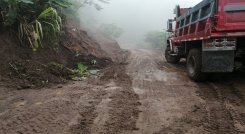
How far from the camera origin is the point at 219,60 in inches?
301

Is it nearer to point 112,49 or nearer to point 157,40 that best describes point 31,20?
point 112,49

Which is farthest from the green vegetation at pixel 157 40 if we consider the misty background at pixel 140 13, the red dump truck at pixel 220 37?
the misty background at pixel 140 13

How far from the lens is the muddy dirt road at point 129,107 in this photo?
16.6 ft

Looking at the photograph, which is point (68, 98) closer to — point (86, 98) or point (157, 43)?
point (86, 98)

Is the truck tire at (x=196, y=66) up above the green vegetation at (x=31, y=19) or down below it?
below

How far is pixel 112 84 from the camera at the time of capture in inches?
327

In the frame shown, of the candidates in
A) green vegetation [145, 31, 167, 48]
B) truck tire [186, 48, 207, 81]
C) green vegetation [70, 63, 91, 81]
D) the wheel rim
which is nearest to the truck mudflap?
truck tire [186, 48, 207, 81]

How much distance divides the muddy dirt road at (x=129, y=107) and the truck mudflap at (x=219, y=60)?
1.44ft

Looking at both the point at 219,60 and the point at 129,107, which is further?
the point at 219,60

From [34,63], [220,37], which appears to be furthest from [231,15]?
[34,63]

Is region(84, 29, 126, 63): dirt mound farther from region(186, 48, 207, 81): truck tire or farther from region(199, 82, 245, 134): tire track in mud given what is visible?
region(199, 82, 245, 134): tire track in mud

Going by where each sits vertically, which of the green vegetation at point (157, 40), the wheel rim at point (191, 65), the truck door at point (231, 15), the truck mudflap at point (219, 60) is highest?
the truck door at point (231, 15)

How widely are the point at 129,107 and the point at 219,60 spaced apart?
2693mm

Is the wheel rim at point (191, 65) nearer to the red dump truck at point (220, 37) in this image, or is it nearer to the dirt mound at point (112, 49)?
the red dump truck at point (220, 37)
